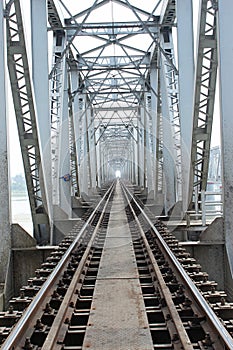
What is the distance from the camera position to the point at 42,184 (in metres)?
9.23

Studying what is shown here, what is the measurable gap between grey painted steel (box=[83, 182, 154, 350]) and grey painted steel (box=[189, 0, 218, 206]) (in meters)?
2.95

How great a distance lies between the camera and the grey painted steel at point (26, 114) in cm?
789

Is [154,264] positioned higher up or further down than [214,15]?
further down

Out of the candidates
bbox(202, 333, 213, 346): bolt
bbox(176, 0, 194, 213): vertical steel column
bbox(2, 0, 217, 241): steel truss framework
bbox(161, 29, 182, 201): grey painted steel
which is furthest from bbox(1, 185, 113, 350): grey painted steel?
bbox(161, 29, 182, 201): grey painted steel

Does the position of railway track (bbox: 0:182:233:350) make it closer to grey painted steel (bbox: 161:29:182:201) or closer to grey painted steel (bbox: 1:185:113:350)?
grey painted steel (bbox: 1:185:113:350)

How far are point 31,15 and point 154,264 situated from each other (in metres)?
7.56

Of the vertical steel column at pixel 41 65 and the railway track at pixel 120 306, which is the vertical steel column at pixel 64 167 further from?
the railway track at pixel 120 306

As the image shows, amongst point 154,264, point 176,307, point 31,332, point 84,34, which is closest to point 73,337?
point 31,332

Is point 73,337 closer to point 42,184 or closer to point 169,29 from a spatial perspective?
point 42,184

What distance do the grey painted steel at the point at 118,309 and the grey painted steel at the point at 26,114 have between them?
2506 mm

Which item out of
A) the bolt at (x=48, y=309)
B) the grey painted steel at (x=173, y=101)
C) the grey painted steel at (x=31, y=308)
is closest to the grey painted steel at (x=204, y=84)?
the grey painted steel at (x=173, y=101)

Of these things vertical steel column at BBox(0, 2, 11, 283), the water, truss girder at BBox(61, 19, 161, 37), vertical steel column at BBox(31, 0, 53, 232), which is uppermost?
truss girder at BBox(61, 19, 161, 37)

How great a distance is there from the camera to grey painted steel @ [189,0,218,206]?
7.84 metres

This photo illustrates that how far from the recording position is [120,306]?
15.2 ft
